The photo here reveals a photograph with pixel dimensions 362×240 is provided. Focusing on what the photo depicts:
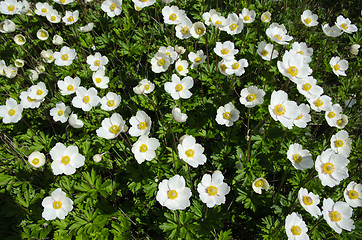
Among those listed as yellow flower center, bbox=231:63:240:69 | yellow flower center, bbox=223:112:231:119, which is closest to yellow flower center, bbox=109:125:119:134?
yellow flower center, bbox=223:112:231:119

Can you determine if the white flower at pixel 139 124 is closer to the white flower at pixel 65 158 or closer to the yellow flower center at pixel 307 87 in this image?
the white flower at pixel 65 158

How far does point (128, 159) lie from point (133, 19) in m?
2.71

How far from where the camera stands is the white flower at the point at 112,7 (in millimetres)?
3908

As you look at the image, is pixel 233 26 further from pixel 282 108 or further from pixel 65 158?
pixel 65 158

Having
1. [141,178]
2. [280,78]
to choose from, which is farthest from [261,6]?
[141,178]

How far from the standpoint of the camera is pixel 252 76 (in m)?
3.89

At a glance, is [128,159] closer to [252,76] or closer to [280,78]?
[252,76]

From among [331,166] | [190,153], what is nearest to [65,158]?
[190,153]

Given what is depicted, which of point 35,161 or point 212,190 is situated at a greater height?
point 212,190

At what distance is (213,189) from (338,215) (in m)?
1.18

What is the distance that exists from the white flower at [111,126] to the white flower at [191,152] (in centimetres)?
72

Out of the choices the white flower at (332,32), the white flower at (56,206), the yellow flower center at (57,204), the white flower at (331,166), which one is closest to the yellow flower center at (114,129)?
the white flower at (56,206)

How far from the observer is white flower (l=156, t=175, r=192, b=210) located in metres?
2.28

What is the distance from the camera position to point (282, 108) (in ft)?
8.14
